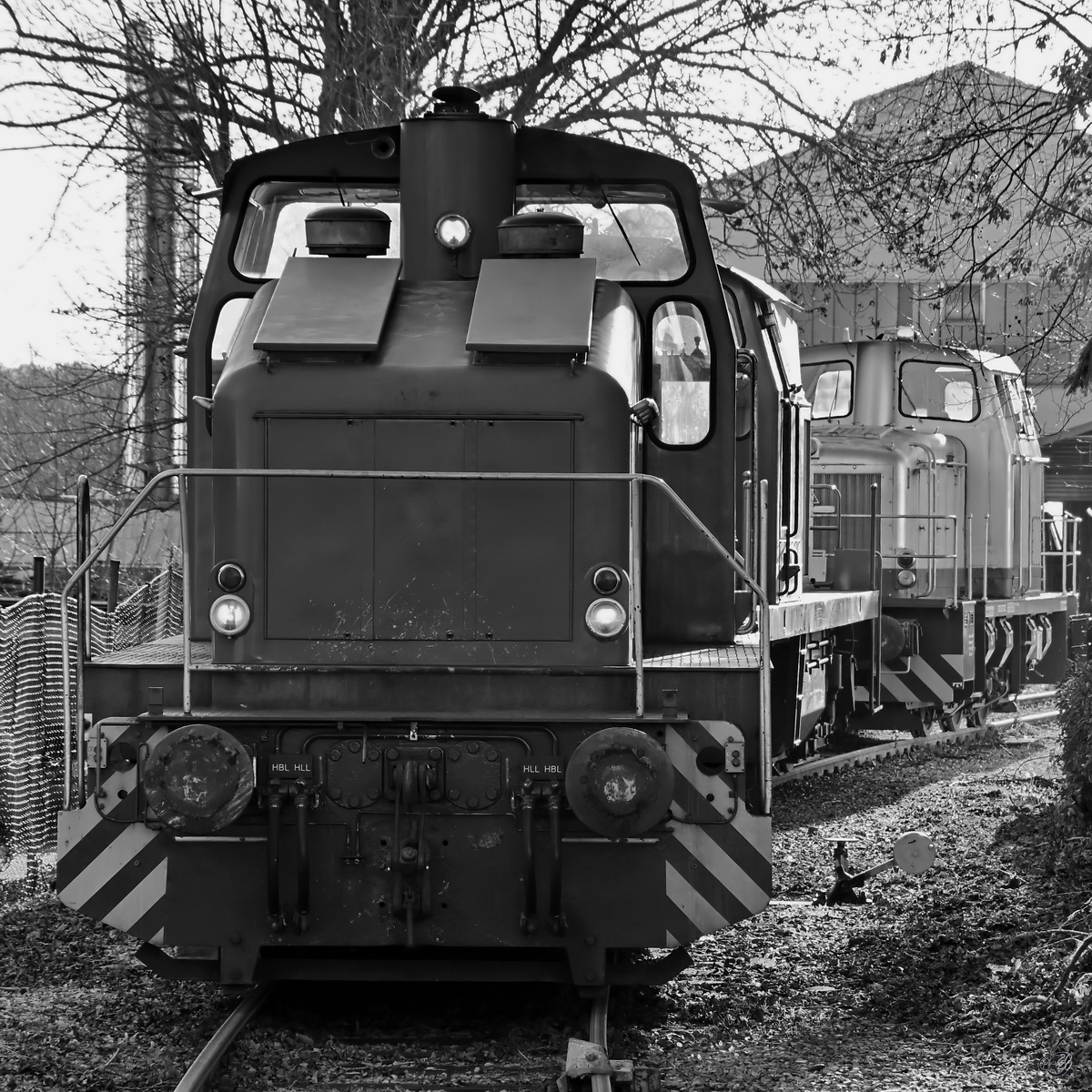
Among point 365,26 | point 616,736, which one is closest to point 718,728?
point 616,736

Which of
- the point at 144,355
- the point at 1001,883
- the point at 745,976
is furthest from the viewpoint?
the point at 144,355

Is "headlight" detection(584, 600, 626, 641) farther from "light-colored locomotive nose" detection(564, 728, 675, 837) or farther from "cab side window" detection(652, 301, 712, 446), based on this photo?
"cab side window" detection(652, 301, 712, 446)

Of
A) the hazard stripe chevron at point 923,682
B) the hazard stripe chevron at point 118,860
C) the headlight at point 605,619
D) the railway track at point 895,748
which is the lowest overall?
the railway track at point 895,748

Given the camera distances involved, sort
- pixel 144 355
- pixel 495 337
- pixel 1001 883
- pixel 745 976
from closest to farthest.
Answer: pixel 495 337
pixel 745 976
pixel 1001 883
pixel 144 355

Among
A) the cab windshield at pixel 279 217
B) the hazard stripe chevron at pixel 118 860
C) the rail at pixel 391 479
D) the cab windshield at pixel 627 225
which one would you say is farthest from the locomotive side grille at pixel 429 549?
the cab windshield at pixel 279 217

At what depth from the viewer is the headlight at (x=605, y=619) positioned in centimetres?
512

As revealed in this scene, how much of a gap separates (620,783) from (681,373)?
2.02 meters

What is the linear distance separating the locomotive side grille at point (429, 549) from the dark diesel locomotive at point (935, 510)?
21.0 feet

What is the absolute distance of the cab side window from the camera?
5957mm

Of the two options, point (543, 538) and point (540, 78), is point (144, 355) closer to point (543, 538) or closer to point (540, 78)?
point (540, 78)

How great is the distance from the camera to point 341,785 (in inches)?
191

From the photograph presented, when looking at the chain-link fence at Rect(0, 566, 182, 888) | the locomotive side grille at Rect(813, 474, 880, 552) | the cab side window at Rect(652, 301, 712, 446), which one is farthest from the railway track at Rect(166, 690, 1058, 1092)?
the locomotive side grille at Rect(813, 474, 880, 552)

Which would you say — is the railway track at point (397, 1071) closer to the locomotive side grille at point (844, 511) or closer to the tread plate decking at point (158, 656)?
the tread plate decking at point (158, 656)

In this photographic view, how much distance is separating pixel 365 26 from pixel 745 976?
9.98m
